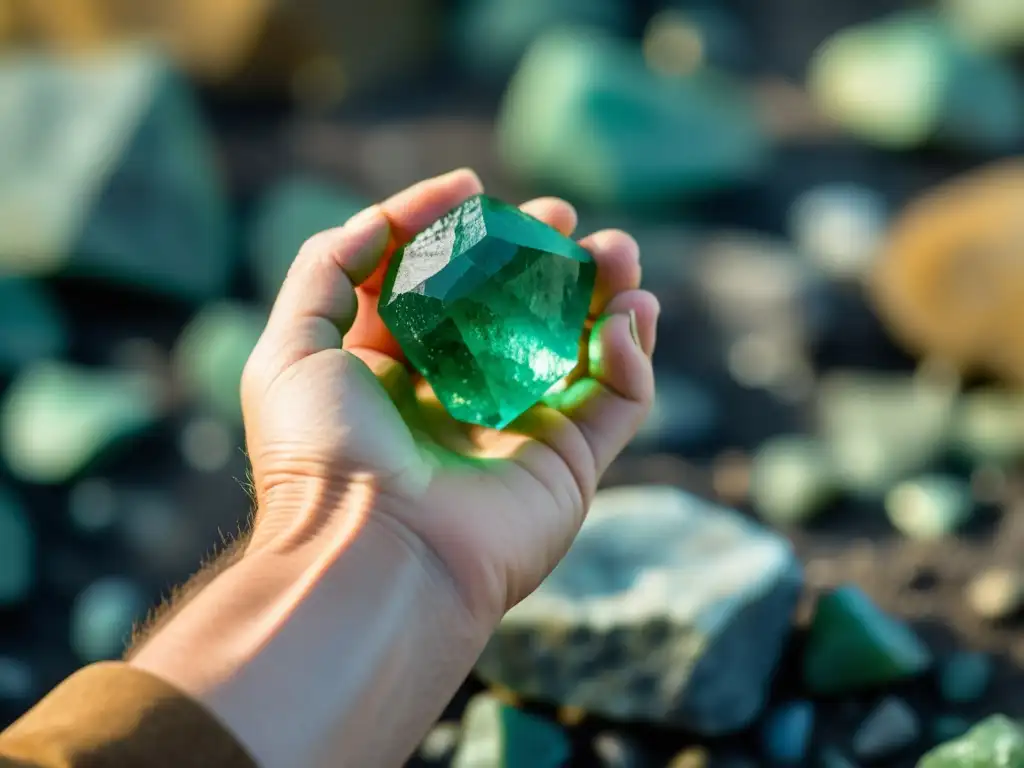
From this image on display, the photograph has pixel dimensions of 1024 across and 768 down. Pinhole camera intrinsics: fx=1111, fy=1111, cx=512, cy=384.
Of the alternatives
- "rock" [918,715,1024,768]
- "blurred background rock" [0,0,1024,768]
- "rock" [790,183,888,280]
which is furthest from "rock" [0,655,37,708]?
"rock" [790,183,888,280]

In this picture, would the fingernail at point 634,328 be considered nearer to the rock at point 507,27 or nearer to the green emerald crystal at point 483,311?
the green emerald crystal at point 483,311

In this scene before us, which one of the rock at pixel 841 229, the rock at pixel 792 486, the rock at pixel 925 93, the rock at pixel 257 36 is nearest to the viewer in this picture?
the rock at pixel 792 486

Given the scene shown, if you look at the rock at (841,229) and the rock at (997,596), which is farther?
the rock at (841,229)

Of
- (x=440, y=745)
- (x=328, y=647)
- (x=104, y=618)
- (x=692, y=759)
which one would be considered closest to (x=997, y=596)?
(x=692, y=759)

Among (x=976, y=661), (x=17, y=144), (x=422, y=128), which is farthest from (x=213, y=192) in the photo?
(x=976, y=661)

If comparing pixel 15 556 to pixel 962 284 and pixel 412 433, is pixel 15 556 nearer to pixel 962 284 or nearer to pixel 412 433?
pixel 412 433

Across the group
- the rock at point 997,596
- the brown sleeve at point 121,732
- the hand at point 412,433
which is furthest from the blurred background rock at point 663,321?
the brown sleeve at point 121,732

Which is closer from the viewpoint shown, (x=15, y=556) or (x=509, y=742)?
(x=509, y=742)
